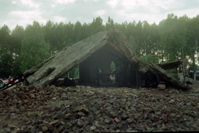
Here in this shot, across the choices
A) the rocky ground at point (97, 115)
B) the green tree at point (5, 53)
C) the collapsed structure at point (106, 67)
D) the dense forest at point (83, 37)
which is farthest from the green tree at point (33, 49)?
the rocky ground at point (97, 115)

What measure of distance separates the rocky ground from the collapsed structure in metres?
3.02

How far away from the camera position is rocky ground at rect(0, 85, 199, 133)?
5.57m

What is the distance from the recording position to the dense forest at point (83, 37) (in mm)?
36594

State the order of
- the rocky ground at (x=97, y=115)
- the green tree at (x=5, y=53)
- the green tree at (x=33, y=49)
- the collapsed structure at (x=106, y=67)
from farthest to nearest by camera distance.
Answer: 1. the green tree at (x=5, y=53)
2. the green tree at (x=33, y=49)
3. the collapsed structure at (x=106, y=67)
4. the rocky ground at (x=97, y=115)

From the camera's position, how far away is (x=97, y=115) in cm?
626

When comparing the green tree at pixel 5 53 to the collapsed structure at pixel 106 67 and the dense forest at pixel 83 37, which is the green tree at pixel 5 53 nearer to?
the dense forest at pixel 83 37

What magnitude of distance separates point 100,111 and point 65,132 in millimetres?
1457

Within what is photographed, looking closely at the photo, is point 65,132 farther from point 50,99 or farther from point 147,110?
point 50,99

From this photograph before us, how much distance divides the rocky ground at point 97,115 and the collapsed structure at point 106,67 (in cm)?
302

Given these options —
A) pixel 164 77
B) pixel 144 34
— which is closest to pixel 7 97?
pixel 164 77

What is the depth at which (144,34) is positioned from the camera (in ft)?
155

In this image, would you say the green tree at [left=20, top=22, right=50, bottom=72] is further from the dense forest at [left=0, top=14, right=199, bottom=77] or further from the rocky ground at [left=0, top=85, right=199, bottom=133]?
the rocky ground at [left=0, top=85, right=199, bottom=133]

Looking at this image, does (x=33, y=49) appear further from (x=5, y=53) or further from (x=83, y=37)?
(x=83, y=37)

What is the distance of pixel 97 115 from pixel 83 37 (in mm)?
38784
